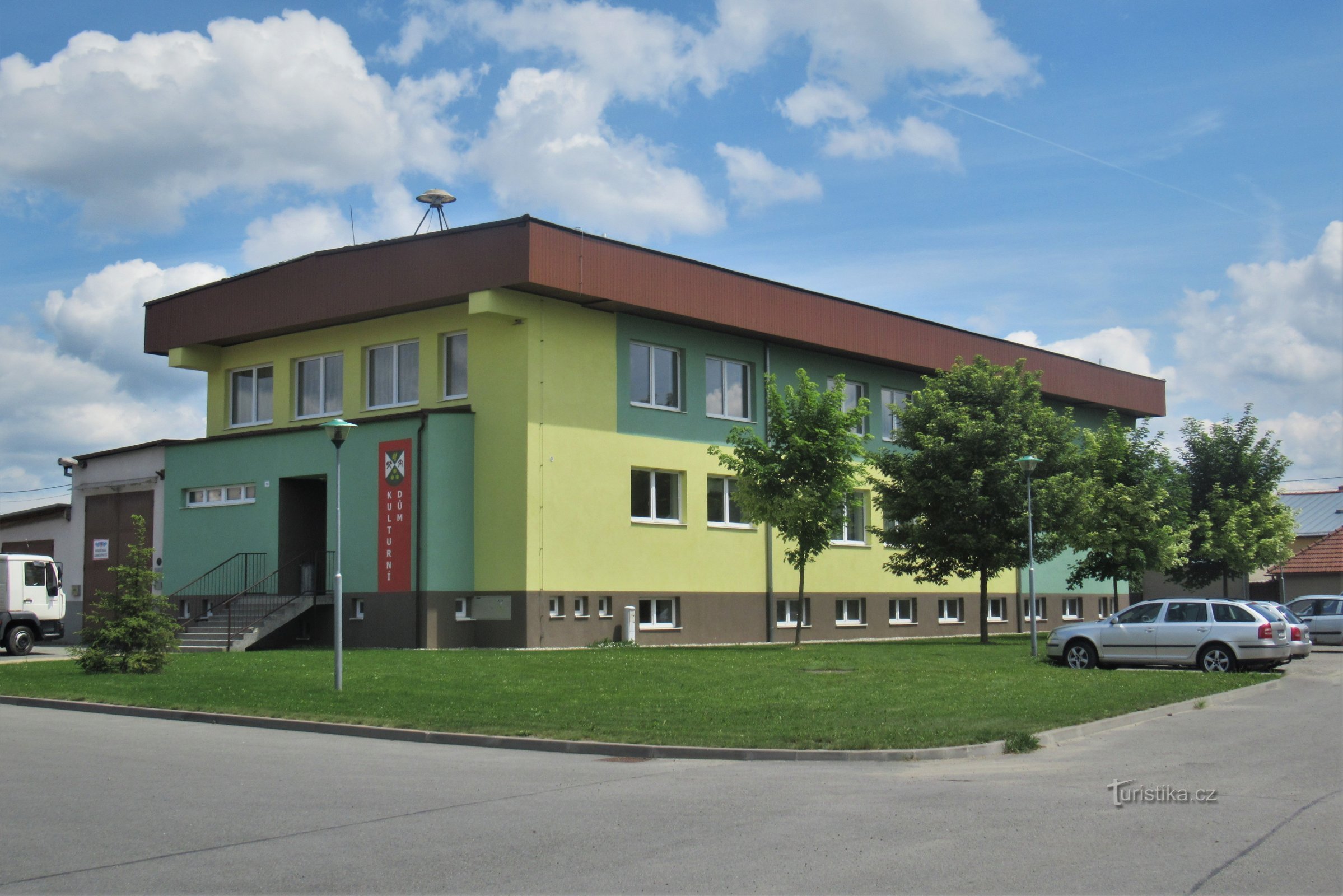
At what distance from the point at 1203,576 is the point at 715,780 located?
135ft

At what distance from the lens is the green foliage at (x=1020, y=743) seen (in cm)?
1316

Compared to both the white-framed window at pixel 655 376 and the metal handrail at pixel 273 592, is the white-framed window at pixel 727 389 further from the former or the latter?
the metal handrail at pixel 273 592

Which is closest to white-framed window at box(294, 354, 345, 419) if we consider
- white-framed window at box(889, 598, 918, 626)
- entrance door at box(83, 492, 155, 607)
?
entrance door at box(83, 492, 155, 607)

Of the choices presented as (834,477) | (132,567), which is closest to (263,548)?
(132,567)

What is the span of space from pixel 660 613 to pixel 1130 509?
53.2 feet

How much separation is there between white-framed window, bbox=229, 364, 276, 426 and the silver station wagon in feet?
70.1

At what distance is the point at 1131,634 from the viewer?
78.9ft

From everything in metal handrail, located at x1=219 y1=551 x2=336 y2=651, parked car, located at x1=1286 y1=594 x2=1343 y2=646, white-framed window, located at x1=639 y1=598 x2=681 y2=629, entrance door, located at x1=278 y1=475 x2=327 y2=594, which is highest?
entrance door, located at x1=278 y1=475 x2=327 y2=594

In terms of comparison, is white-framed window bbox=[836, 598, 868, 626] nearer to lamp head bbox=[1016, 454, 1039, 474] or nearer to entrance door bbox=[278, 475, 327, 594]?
lamp head bbox=[1016, 454, 1039, 474]

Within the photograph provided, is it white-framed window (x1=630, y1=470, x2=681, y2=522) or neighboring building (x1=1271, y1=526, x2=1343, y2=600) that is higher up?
white-framed window (x1=630, y1=470, x2=681, y2=522)

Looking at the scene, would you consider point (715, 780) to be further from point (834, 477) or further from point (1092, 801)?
point (834, 477)

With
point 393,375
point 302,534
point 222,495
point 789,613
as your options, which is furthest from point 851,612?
point 222,495

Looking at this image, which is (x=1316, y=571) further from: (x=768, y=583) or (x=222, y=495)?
(x=222, y=495)

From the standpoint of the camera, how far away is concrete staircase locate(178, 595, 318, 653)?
27.7 meters
